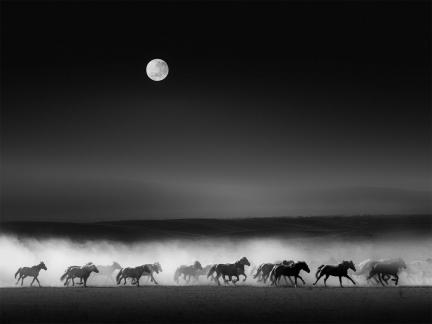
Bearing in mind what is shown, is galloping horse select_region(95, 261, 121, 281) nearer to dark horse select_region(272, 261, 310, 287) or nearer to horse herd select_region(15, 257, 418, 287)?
horse herd select_region(15, 257, 418, 287)

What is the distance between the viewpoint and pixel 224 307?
27.7 meters

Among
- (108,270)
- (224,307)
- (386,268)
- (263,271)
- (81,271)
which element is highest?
(108,270)

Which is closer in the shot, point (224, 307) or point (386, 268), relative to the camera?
point (224, 307)

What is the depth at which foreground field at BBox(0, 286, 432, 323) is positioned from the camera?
79.6 ft

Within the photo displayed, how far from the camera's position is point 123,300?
31.4 metres

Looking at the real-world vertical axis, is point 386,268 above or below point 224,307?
Result: above

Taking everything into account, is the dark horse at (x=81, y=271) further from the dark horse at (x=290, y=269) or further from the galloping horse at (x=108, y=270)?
the dark horse at (x=290, y=269)

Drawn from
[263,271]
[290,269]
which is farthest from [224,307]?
[263,271]

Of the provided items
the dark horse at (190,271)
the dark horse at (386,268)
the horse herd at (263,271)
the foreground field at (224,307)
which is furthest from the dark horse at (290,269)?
the dark horse at (190,271)

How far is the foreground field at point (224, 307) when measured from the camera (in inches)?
955

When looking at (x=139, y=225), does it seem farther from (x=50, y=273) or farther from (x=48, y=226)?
(x=50, y=273)

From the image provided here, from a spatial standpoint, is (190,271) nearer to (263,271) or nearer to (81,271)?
(263,271)

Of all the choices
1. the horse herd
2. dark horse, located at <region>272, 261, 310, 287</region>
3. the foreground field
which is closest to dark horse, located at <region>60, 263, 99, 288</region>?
the horse herd

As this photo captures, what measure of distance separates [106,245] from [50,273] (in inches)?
1091
